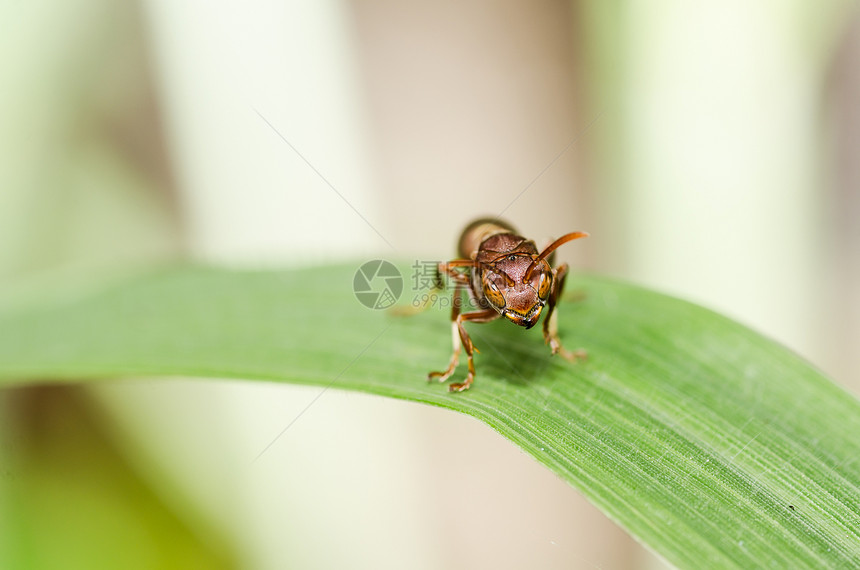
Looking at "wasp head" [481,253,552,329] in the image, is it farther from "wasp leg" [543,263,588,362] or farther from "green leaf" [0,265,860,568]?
"green leaf" [0,265,860,568]

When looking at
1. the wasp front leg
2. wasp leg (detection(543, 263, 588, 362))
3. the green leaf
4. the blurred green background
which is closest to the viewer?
the green leaf

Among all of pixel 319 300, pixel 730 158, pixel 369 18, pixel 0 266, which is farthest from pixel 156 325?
pixel 369 18

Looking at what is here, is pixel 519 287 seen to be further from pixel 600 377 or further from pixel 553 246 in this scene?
pixel 600 377

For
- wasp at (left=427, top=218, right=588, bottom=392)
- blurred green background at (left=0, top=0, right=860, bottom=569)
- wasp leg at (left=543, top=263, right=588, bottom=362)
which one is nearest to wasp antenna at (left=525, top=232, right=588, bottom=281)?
wasp at (left=427, top=218, right=588, bottom=392)

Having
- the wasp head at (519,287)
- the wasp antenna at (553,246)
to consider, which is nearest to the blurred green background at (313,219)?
the wasp head at (519,287)

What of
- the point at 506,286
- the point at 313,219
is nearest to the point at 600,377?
the point at 506,286

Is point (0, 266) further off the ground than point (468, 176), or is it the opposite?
point (468, 176)

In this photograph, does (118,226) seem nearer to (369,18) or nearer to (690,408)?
(369,18)
